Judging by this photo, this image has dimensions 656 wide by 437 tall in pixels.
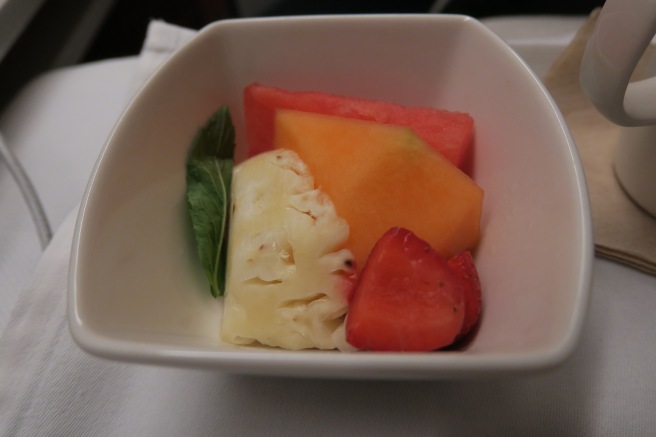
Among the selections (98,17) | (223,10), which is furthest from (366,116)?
(223,10)

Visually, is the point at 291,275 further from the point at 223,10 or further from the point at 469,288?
the point at 223,10

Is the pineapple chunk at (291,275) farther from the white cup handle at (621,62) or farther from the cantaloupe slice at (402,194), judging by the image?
the white cup handle at (621,62)

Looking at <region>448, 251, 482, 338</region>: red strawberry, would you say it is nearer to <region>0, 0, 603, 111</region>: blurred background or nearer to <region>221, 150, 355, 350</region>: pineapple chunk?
<region>221, 150, 355, 350</region>: pineapple chunk

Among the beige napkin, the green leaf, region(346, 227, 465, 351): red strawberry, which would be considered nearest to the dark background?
the beige napkin

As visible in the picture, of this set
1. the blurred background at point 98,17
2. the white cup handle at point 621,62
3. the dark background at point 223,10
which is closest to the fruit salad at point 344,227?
the white cup handle at point 621,62

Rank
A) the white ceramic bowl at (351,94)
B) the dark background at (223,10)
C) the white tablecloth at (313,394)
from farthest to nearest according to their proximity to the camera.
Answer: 1. the dark background at (223,10)
2. the white tablecloth at (313,394)
3. the white ceramic bowl at (351,94)

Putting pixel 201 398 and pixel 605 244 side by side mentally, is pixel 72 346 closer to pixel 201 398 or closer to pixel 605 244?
pixel 201 398
